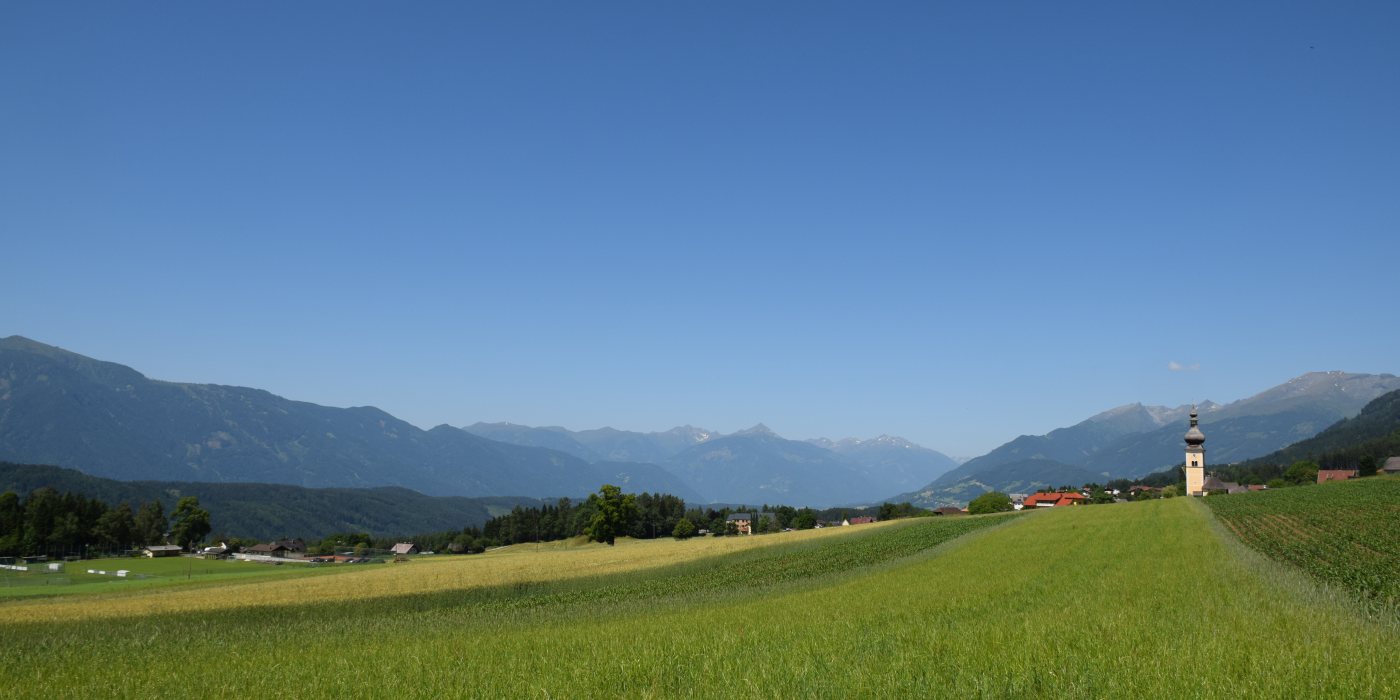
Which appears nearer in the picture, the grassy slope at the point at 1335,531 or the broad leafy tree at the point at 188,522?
the grassy slope at the point at 1335,531

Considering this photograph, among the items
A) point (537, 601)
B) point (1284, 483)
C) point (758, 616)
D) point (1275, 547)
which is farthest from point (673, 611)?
point (1284, 483)

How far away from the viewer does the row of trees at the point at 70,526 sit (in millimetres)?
114750

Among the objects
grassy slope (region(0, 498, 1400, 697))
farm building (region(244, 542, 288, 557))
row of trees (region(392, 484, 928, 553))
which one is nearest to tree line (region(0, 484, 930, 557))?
row of trees (region(392, 484, 928, 553))

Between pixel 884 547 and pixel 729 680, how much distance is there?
172ft

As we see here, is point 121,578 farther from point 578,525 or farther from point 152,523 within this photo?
point 152,523

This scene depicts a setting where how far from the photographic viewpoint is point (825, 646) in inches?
585

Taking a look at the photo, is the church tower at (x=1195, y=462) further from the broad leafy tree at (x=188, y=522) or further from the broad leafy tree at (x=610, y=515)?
the broad leafy tree at (x=188, y=522)

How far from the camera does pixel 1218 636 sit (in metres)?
14.0

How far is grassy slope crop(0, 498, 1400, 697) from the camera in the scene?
37.5 ft

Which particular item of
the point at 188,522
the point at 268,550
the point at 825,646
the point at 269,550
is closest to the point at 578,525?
the point at 188,522

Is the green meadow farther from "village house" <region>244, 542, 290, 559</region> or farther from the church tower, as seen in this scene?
the church tower

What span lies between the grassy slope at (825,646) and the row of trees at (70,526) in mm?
110257

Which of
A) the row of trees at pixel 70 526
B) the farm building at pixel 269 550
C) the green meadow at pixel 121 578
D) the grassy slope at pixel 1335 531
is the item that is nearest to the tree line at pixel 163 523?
the row of trees at pixel 70 526

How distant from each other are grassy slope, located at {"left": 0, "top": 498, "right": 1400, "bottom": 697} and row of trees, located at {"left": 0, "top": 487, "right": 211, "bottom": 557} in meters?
110
